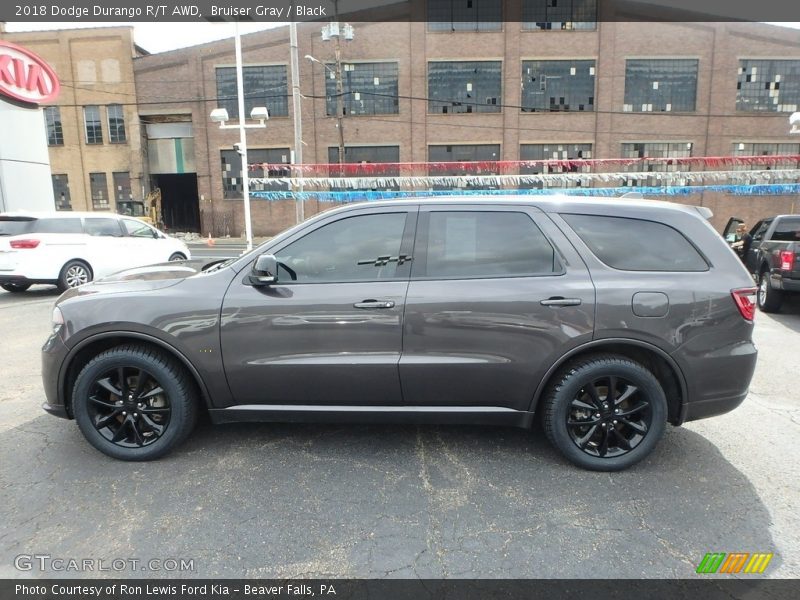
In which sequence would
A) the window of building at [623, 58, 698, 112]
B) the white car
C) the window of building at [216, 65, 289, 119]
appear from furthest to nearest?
the window of building at [216, 65, 289, 119] → the window of building at [623, 58, 698, 112] → the white car

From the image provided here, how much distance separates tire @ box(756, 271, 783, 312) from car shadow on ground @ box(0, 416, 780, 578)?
21.2 feet

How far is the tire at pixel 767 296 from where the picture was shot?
8.54m

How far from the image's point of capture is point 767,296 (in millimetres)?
8664

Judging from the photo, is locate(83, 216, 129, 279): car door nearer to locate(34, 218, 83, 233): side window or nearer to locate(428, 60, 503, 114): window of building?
locate(34, 218, 83, 233): side window

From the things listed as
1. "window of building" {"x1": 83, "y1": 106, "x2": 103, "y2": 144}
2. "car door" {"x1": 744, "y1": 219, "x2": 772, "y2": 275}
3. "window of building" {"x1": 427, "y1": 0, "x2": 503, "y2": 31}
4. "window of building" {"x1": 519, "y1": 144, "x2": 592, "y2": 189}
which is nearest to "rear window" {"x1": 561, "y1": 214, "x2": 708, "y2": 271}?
"car door" {"x1": 744, "y1": 219, "x2": 772, "y2": 275}

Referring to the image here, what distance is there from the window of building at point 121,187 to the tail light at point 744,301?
37523mm


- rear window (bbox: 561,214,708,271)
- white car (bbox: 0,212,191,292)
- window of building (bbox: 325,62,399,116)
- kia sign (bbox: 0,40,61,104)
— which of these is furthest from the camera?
window of building (bbox: 325,62,399,116)

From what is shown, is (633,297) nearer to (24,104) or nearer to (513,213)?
(513,213)

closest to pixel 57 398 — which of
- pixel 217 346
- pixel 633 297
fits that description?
pixel 217 346

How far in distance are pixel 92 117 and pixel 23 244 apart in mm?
29663

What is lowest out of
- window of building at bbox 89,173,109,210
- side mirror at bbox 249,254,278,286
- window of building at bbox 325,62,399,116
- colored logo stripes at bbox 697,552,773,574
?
colored logo stripes at bbox 697,552,773,574

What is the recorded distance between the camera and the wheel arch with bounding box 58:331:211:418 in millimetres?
3260

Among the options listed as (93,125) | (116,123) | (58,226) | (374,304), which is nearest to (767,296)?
(374,304)

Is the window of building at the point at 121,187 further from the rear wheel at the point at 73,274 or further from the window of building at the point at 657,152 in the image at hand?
the window of building at the point at 657,152
